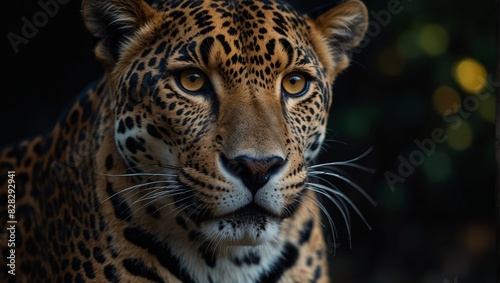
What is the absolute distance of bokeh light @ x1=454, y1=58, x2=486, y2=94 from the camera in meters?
6.70

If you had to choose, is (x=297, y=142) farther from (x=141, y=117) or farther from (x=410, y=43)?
(x=410, y=43)

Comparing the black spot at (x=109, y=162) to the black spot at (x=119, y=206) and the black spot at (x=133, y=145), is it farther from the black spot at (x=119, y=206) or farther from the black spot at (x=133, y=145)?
the black spot at (x=133, y=145)

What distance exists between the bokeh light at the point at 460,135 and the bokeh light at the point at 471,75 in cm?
37

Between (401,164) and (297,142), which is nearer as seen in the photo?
(297,142)

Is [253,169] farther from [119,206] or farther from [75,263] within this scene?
[75,263]

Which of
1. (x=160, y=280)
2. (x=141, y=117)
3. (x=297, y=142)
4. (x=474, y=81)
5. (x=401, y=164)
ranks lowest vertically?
(x=401, y=164)

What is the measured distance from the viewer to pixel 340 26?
4.36 m

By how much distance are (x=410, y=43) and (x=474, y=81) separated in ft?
2.03

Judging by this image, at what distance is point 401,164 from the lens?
739 cm

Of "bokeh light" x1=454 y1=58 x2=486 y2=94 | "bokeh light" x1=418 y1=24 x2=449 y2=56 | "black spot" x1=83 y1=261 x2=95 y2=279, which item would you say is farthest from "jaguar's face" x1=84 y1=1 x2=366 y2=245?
"bokeh light" x1=418 y1=24 x2=449 y2=56

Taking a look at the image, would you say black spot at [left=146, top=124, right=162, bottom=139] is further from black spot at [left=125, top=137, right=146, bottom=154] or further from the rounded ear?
the rounded ear

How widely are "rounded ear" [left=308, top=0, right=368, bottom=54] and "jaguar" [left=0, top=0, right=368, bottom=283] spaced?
0.01 m

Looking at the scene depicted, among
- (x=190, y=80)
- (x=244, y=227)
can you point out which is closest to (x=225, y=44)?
(x=190, y=80)

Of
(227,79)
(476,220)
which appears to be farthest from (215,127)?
(476,220)
